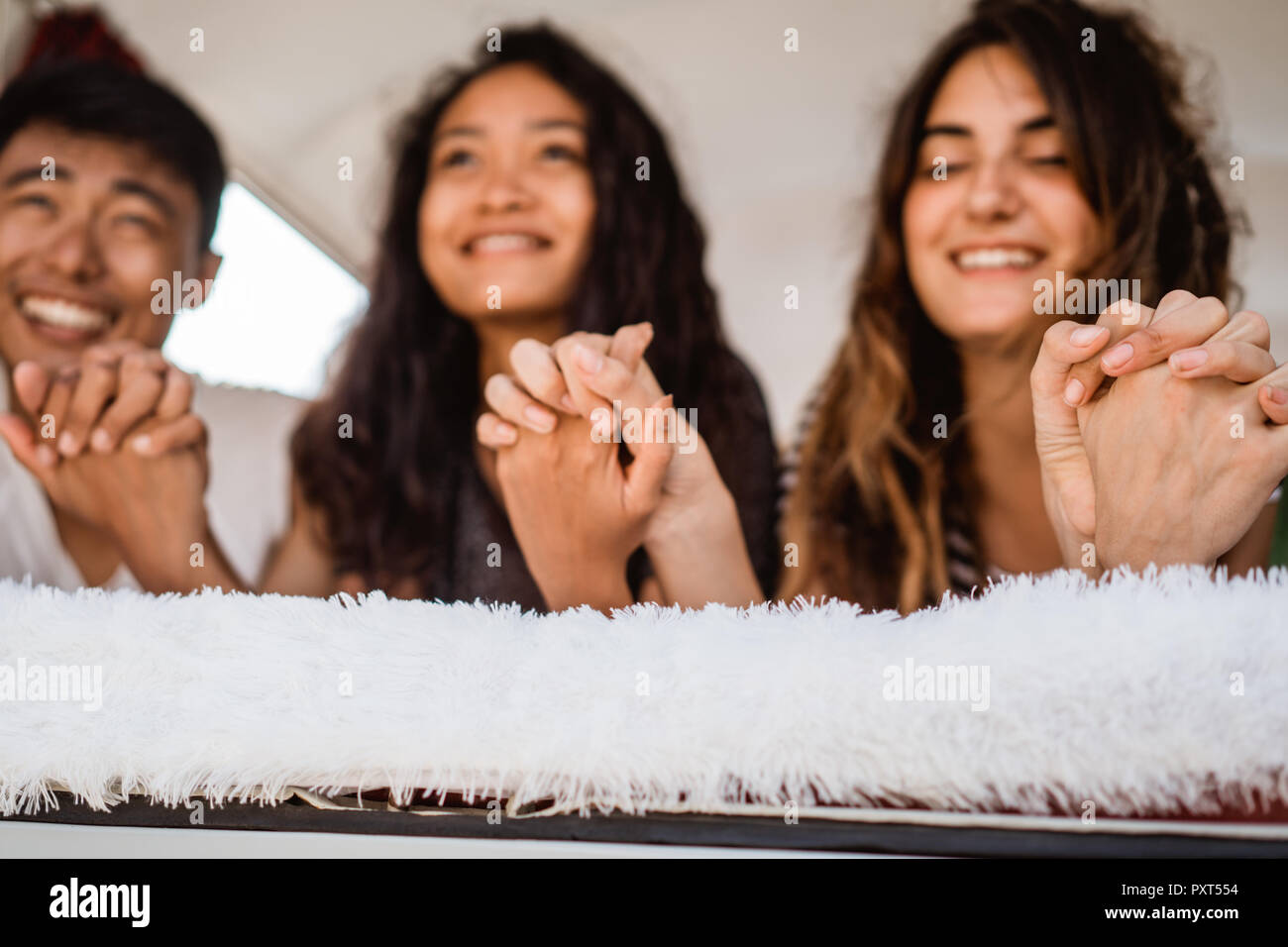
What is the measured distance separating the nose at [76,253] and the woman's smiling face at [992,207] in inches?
38.4

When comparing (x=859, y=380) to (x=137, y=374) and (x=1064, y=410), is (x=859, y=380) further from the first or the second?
(x=137, y=374)

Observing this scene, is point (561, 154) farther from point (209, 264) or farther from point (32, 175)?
point (32, 175)

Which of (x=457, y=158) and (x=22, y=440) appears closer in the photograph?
→ (x=22, y=440)

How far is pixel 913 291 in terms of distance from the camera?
921 millimetres

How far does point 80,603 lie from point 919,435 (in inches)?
30.4

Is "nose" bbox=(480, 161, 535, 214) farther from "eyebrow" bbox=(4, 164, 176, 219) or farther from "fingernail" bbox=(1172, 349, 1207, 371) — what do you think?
"fingernail" bbox=(1172, 349, 1207, 371)

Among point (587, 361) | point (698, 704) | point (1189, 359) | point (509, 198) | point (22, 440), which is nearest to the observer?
point (698, 704)

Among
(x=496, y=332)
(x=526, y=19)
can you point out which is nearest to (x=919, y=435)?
(x=496, y=332)

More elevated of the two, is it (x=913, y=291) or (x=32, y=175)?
(x=32, y=175)

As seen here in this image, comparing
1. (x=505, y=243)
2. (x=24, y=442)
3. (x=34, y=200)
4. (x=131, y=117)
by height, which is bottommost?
(x=24, y=442)

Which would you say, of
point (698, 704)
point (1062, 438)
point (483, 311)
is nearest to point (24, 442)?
point (483, 311)

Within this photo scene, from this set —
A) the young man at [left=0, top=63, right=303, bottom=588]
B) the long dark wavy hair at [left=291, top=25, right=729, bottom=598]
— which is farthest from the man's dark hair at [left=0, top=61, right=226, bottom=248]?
the long dark wavy hair at [left=291, top=25, right=729, bottom=598]

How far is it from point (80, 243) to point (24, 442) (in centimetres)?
31

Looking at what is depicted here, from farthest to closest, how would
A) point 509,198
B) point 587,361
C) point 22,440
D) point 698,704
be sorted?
point 509,198 < point 22,440 < point 587,361 < point 698,704
